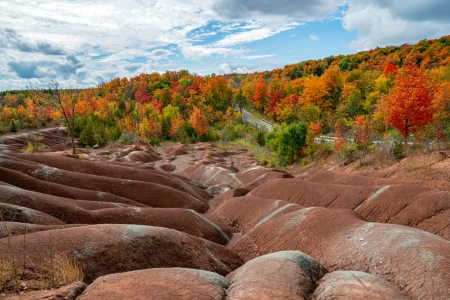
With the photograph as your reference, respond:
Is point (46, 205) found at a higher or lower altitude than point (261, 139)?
higher

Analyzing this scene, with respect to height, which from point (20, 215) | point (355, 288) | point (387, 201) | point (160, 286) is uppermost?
point (160, 286)

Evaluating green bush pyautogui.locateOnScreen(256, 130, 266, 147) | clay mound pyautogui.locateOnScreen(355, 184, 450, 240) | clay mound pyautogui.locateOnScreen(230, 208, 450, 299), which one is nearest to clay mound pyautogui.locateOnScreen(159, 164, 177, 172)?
green bush pyautogui.locateOnScreen(256, 130, 266, 147)

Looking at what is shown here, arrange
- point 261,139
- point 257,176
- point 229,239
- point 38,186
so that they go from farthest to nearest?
point 261,139, point 257,176, point 38,186, point 229,239

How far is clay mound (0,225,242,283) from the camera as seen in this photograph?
34.3 feet

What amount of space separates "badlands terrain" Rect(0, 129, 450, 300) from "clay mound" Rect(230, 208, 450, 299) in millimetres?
49

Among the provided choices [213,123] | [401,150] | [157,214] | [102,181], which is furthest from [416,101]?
[213,123]

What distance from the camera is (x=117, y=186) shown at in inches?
1190

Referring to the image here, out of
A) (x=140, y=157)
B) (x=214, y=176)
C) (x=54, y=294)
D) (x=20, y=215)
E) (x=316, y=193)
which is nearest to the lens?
(x=54, y=294)

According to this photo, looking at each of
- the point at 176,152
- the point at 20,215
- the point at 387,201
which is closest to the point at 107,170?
the point at 20,215

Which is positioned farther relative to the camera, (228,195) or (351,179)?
(228,195)

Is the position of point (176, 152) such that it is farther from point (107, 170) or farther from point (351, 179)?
point (351, 179)

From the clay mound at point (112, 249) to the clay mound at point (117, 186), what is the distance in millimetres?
16576

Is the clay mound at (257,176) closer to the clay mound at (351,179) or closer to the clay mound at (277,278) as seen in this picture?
the clay mound at (351,179)

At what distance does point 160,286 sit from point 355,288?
16.5ft
